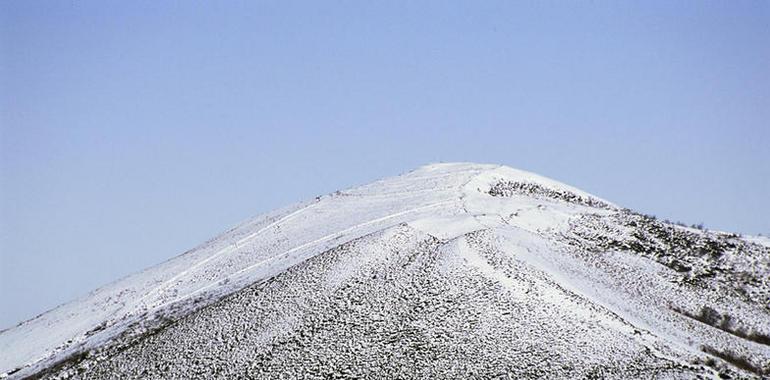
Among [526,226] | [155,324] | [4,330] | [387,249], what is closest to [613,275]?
[526,226]

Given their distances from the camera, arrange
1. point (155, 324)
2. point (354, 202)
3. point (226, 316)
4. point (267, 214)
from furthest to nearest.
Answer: point (267, 214)
point (354, 202)
point (155, 324)
point (226, 316)

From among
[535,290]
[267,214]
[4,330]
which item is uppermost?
[535,290]

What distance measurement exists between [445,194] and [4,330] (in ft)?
106

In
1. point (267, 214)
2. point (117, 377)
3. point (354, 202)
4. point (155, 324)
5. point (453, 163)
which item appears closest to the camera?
point (117, 377)

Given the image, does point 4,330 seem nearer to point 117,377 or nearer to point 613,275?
point 117,377

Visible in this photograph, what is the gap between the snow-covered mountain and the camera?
106 ft

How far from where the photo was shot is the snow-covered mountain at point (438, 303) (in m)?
32.3

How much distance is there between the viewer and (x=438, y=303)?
118 ft

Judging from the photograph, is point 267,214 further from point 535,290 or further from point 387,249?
point 535,290

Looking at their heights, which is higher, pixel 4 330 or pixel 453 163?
pixel 453 163

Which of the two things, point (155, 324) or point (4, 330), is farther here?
point (4, 330)

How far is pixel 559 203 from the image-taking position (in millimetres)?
→ 54656

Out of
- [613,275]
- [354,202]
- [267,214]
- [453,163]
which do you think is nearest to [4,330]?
[267,214]

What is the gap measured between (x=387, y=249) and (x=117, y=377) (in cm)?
1444
